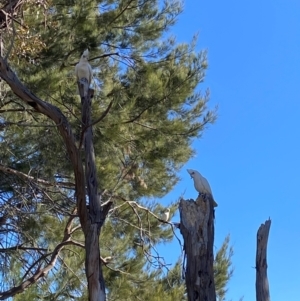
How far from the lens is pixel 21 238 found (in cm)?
600

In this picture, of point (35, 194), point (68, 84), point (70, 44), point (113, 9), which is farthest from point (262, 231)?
point (113, 9)

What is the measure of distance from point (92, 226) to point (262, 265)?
108 centimetres

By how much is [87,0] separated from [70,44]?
54 centimetres

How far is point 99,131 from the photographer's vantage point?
19.0ft

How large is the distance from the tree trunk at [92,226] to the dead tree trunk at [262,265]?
964 millimetres

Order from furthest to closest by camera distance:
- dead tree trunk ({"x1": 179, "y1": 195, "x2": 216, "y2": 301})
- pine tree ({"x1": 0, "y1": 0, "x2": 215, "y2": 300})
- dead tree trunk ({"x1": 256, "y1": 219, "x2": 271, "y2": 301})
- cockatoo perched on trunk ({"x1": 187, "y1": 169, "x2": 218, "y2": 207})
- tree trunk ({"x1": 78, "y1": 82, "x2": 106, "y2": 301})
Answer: pine tree ({"x1": 0, "y1": 0, "x2": 215, "y2": 300}) < tree trunk ({"x1": 78, "y1": 82, "x2": 106, "y2": 301}) < cockatoo perched on trunk ({"x1": 187, "y1": 169, "x2": 218, "y2": 207}) < dead tree trunk ({"x1": 256, "y1": 219, "x2": 271, "y2": 301}) < dead tree trunk ({"x1": 179, "y1": 195, "x2": 216, "y2": 301})

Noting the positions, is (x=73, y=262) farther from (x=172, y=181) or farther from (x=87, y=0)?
(x=87, y=0)

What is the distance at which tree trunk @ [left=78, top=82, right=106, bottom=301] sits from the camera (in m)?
3.53

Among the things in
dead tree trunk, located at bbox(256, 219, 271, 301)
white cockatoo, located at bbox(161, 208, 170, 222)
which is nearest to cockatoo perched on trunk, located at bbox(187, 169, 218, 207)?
dead tree trunk, located at bbox(256, 219, 271, 301)

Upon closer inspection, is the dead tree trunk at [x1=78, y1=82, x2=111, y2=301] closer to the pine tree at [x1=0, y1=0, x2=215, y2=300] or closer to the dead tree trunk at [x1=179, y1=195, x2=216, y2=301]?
the dead tree trunk at [x1=179, y1=195, x2=216, y2=301]


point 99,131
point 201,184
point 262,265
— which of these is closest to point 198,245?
point 262,265

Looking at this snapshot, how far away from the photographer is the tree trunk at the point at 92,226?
11.6ft

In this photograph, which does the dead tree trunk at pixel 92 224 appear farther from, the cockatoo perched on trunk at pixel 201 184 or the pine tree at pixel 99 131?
the pine tree at pixel 99 131

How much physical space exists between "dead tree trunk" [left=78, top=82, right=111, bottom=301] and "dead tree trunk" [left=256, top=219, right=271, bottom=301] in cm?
96
